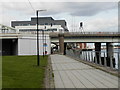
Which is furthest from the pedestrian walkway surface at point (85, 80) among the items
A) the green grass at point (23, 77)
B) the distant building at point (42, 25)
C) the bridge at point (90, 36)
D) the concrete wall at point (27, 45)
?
the distant building at point (42, 25)

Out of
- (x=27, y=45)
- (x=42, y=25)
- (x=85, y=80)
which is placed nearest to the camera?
(x=85, y=80)

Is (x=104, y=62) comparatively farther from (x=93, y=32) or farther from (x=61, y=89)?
(x=93, y=32)

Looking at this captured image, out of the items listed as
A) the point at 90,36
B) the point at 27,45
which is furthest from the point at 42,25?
the point at 90,36

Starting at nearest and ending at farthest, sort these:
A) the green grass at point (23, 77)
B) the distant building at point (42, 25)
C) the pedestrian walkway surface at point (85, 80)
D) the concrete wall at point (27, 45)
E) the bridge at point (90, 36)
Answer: the pedestrian walkway surface at point (85, 80) < the green grass at point (23, 77) < the bridge at point (90, 36) < the concrete wall at point (27, 45) < the distant building at point (42, 25)

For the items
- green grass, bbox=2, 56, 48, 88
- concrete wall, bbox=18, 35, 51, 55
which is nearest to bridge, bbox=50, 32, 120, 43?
concrete wall, bbox=18, 35, 51, 55

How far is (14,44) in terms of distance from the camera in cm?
6981

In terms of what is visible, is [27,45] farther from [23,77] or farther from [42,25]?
[23,77]

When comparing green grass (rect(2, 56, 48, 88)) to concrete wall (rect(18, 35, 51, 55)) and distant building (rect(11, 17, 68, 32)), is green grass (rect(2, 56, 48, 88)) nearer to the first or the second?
concrete wall (rect(18, 35, 51, 55))

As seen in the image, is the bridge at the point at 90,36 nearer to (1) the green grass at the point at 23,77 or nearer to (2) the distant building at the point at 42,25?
(2) the distant building at the point at 42,25

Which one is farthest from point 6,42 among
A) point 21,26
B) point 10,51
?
point 21,26

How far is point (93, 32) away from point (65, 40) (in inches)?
331

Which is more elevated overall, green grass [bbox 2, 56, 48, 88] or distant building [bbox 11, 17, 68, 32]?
distant building [bbox 11, 17, 68, 32]

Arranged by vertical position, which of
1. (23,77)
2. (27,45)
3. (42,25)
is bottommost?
(23,77)

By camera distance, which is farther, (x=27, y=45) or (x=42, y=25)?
(x=42, y=25)
